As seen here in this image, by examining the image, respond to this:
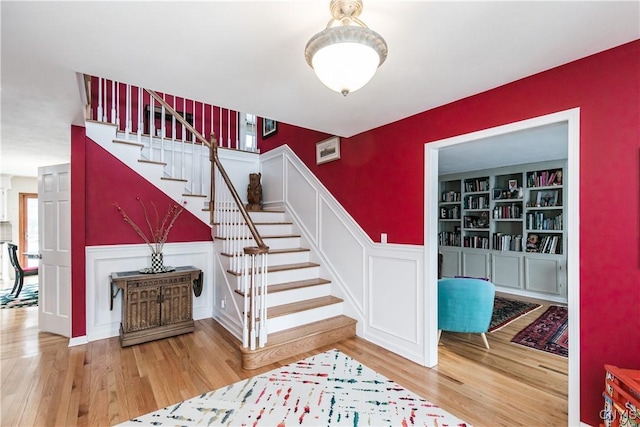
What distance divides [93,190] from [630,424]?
4661mm

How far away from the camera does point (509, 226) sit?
18.7 ft

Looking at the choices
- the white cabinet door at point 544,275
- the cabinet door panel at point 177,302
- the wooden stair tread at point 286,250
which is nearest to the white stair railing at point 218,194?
the wooden stair tread at point 286,250

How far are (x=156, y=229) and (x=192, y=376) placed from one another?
1980 mm

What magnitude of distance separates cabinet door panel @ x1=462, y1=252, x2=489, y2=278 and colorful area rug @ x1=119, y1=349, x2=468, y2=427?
4.08m

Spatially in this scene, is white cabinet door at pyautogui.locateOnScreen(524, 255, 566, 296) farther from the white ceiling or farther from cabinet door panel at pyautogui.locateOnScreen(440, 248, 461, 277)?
the white ceiling

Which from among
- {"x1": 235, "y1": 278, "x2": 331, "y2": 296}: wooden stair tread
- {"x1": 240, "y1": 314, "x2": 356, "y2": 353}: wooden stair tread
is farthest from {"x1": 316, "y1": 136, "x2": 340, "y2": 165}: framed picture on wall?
{"x1": 240, "y1": 314, "x2": 356, "y2": 353}: wooden stair tread

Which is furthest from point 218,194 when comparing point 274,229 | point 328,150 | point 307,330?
point 307,330

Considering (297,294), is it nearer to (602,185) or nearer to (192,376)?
(192,376)

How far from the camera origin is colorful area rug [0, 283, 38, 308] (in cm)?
458

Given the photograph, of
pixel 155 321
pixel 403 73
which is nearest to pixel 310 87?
pixel 403 73

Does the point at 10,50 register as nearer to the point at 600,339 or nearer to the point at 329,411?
the point at 329,411

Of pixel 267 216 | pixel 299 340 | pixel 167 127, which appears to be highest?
pixel 167 127

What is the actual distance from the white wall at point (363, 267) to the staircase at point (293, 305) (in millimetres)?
164

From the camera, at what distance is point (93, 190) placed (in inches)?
133
